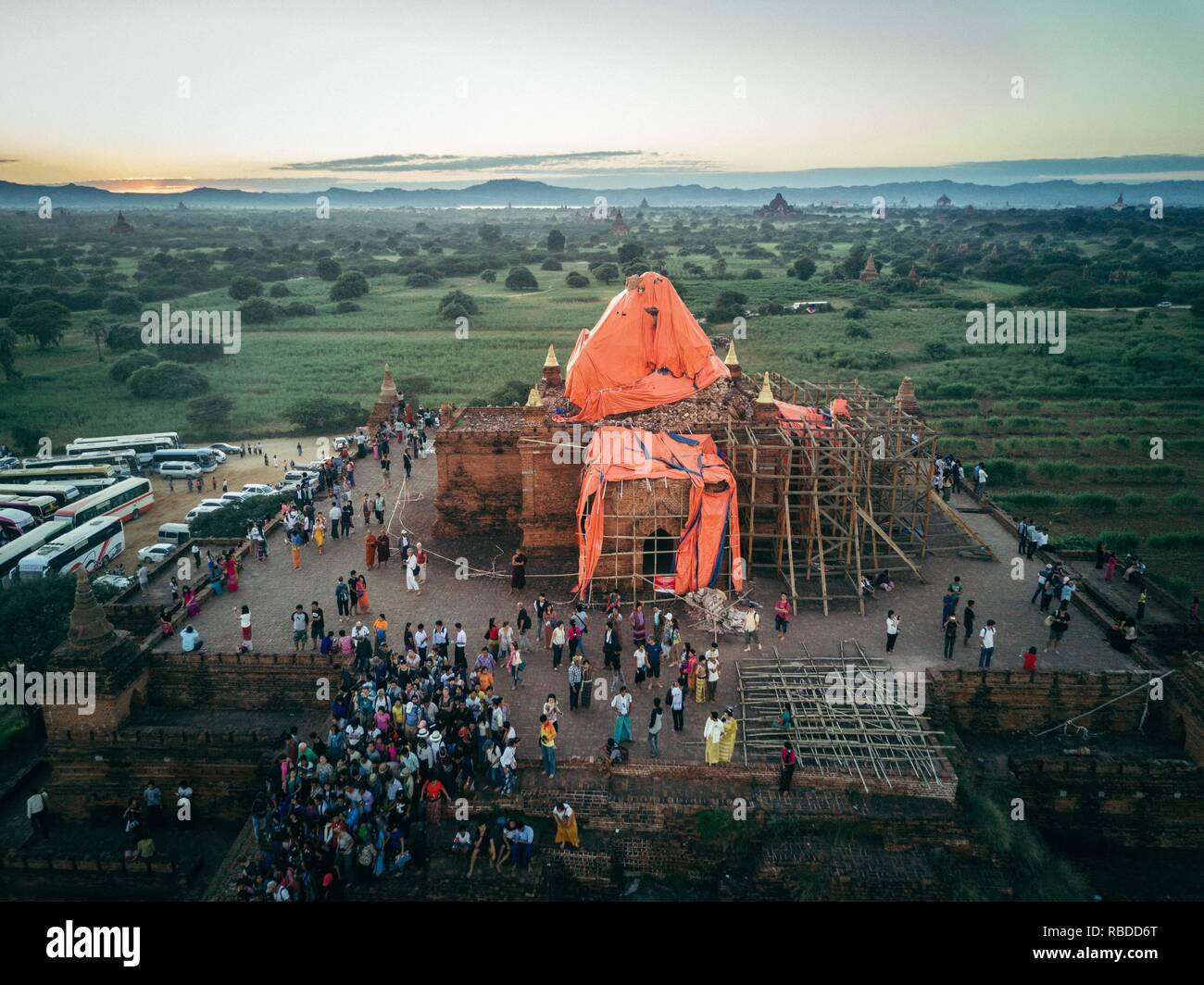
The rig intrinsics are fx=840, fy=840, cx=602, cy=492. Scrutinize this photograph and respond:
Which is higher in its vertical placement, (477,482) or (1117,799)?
(477,482)

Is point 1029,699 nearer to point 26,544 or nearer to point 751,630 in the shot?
point 751,630

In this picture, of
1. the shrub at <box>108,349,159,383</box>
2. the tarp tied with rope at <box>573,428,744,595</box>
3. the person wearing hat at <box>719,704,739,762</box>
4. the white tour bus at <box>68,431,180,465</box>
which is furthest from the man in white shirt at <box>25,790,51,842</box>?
the shrub at <box>108,349,159,383</box>

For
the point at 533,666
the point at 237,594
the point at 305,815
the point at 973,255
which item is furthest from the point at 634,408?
the point at 973,255

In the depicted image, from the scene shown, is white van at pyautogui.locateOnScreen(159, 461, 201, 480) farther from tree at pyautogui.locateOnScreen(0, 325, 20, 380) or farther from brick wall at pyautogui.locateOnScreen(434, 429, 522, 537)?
tree at pyautogui.locateOnScreen(0, 325, 20, 380)

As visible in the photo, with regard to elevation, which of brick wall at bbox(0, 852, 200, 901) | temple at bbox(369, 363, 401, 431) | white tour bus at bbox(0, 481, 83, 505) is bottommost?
brick wall at bbox(0, 852, 200, 901)

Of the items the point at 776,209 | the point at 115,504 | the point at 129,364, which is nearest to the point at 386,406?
the point at 115,504

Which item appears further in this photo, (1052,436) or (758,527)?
(1052,436)
